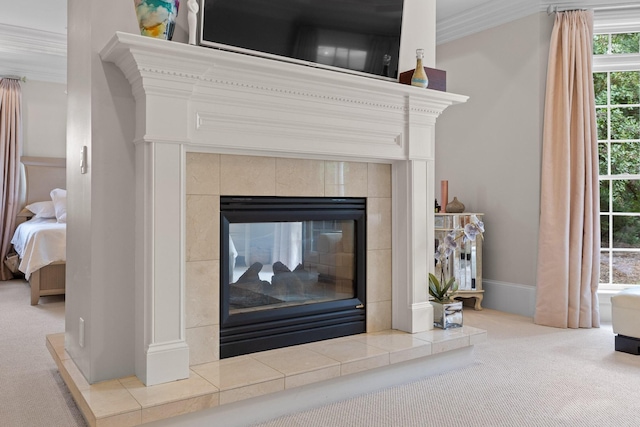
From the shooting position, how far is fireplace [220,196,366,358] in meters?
2.52

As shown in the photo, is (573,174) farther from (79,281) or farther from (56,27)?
(56,27)

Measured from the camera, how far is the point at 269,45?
249 cm

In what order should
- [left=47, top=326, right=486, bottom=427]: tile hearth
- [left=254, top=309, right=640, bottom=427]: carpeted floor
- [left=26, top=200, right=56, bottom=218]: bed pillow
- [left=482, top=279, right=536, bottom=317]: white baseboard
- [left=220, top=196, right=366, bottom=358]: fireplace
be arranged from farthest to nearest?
[left=26, top=200, right=56, bottom=218]: bed pillow
[left=482, top=279, right=536, bottom=317]: white baseboard
[left=220, top=196, right=366, bottom=358]: fireplace
[left=254, top=309, right=640, bottom=427]: carpeted floor
[left=47, top=326, right=486, bottom=427]: tile hearth

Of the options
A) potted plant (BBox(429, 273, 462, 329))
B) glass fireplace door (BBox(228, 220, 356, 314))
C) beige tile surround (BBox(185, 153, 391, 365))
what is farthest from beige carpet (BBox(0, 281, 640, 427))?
glass fireplace door (BBox(228, 220, 356, 314))

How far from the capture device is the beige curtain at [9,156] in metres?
5.93

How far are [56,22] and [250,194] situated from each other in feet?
12.1

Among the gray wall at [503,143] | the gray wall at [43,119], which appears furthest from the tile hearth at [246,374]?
the gray wall at [43,119]

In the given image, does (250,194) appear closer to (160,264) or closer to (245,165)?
(245,165)

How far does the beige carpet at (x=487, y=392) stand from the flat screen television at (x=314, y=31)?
174 cm

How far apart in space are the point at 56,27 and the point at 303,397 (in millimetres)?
4654

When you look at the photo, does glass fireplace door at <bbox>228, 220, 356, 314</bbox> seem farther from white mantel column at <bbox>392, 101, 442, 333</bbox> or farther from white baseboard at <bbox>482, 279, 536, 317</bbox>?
white baseboard at <bbox>482, 279, 536, 317</bbox>

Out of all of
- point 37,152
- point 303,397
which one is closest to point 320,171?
point 303,397

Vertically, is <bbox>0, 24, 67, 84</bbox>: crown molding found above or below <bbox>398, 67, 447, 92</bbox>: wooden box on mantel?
above

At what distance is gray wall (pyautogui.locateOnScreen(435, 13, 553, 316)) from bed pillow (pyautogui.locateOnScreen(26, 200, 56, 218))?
4.56 meters
